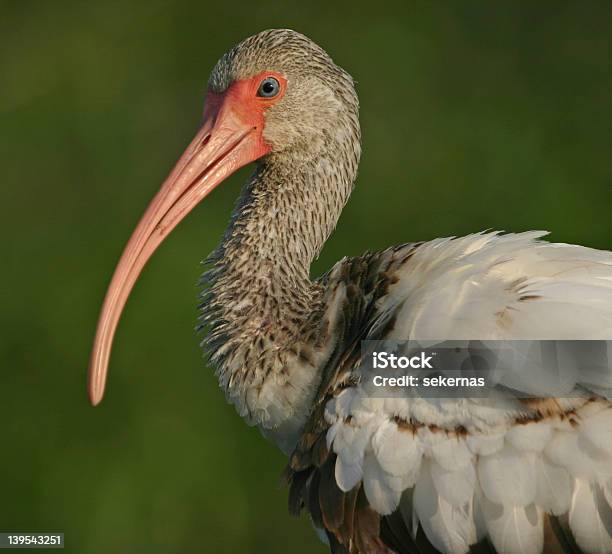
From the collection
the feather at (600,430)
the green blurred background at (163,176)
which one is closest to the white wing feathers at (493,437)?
the feather at (600,430)

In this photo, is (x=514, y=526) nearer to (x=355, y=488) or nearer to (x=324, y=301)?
(x=355, y=488)

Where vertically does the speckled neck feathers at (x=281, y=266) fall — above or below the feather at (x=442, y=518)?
above

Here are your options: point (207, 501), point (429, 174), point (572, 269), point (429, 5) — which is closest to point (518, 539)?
point (572, 269)

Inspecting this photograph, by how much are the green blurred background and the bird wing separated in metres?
3.18

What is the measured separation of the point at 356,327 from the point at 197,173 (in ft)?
2.37

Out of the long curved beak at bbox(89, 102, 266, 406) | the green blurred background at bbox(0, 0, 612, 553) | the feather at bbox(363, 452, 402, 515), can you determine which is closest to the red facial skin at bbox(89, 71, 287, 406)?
the long curved beak at bbox(89, 102, 266, 406)

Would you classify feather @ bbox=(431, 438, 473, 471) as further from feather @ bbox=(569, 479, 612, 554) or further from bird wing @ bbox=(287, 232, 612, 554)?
feather @ bbox=(569, 479, 612, 554)

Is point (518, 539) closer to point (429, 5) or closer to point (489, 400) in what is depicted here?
point (489, 400)

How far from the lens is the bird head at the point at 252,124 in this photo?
3.80 m

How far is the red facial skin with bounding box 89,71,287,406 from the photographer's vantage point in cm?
379

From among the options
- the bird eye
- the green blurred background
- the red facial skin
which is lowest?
the green blurred background

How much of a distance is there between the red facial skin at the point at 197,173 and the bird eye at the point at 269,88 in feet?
0.04

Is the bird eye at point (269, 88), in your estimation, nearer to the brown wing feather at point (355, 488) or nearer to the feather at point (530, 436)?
the brown wing feather at point (355, 488)

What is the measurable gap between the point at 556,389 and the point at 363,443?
0.53m
